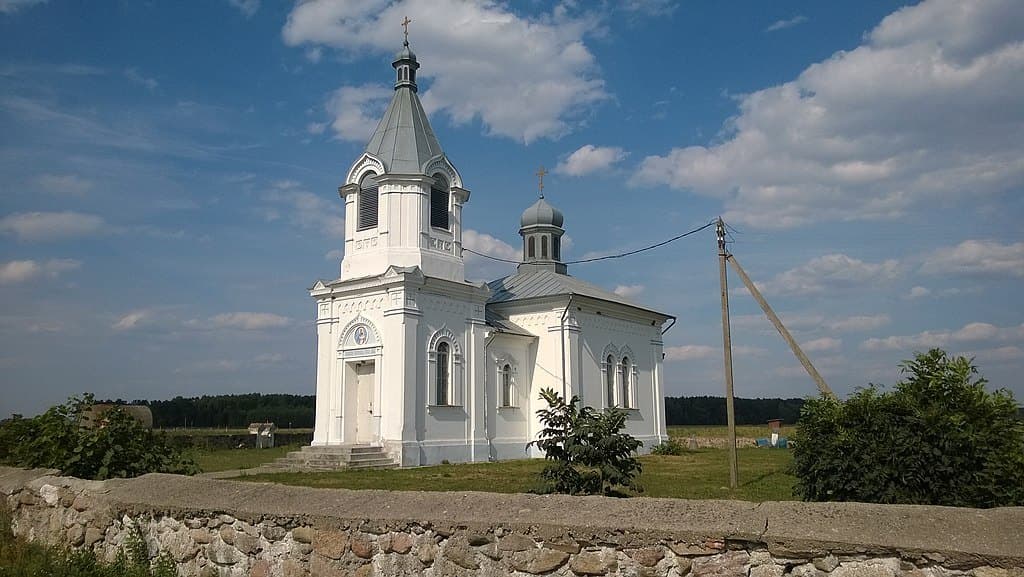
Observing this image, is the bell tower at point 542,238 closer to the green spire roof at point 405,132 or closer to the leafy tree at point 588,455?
the green spire roof at point 405,132

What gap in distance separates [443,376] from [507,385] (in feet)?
11.7

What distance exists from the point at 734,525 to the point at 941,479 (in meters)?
3.96

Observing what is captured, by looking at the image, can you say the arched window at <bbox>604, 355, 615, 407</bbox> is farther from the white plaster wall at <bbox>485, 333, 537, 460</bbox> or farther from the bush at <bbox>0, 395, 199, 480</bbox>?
the bush at <bbox>0, 395, 199, 480</bbox>

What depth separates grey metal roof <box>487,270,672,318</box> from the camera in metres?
28.2

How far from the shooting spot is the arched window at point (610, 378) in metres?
28.8

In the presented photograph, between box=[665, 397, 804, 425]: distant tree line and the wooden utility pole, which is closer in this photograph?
the wooden utility pole

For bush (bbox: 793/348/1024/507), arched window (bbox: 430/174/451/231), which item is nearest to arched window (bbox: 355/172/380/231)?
arched window (bbox: 430/174/451/231)

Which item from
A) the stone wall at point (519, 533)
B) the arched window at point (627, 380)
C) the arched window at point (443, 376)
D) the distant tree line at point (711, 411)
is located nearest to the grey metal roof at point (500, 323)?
the arched window at point (443, 376)

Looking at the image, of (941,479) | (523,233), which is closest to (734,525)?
(941,479)

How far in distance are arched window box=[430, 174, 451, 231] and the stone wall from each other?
695 inches

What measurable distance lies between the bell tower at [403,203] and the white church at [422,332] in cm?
4

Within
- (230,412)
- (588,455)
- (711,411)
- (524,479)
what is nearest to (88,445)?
(588,455)

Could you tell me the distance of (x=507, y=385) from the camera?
86.6 feet

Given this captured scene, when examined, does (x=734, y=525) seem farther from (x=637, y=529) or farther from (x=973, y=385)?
(x=973, y=385)
